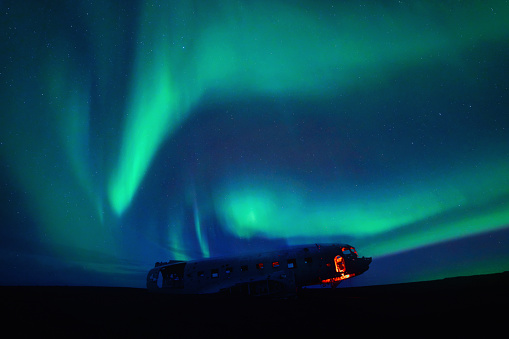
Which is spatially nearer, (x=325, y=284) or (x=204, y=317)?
(x=204, y=317)

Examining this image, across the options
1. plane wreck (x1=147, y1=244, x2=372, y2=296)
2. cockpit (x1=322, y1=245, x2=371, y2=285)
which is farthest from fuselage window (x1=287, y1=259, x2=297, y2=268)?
cockpit (x1=322, y1=245, x2=371, y2=285)

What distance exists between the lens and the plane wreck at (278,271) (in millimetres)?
27406

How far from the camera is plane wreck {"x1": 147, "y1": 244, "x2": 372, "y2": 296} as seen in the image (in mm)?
27406

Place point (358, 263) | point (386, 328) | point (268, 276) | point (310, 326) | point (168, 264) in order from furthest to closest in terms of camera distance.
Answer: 1. point (168, 264)
2. point (358, 263)
3. point (268, 276)
4. point (310, 326)
5. point (386, 328)

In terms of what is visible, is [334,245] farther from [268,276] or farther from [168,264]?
[168,264]

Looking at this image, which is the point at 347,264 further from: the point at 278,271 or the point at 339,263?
the point at 278,271

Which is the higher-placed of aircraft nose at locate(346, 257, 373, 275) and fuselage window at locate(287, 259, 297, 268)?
fuselage window at locate(287, 259, 297, 268)

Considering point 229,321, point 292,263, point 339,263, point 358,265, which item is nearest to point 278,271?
point 292,263

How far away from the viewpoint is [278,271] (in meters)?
28.2

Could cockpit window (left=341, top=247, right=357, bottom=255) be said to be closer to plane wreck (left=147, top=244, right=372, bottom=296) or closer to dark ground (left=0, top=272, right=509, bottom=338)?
plane wreck (left=147, top=244, right=372, bottom=296)

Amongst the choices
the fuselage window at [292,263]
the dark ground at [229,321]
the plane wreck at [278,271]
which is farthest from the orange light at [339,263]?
the dark ground at [229,321]

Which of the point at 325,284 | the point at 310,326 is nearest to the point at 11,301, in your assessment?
the point at 310,326

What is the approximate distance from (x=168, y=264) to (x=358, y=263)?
81.1 ft

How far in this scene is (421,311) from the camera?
49.6ft
